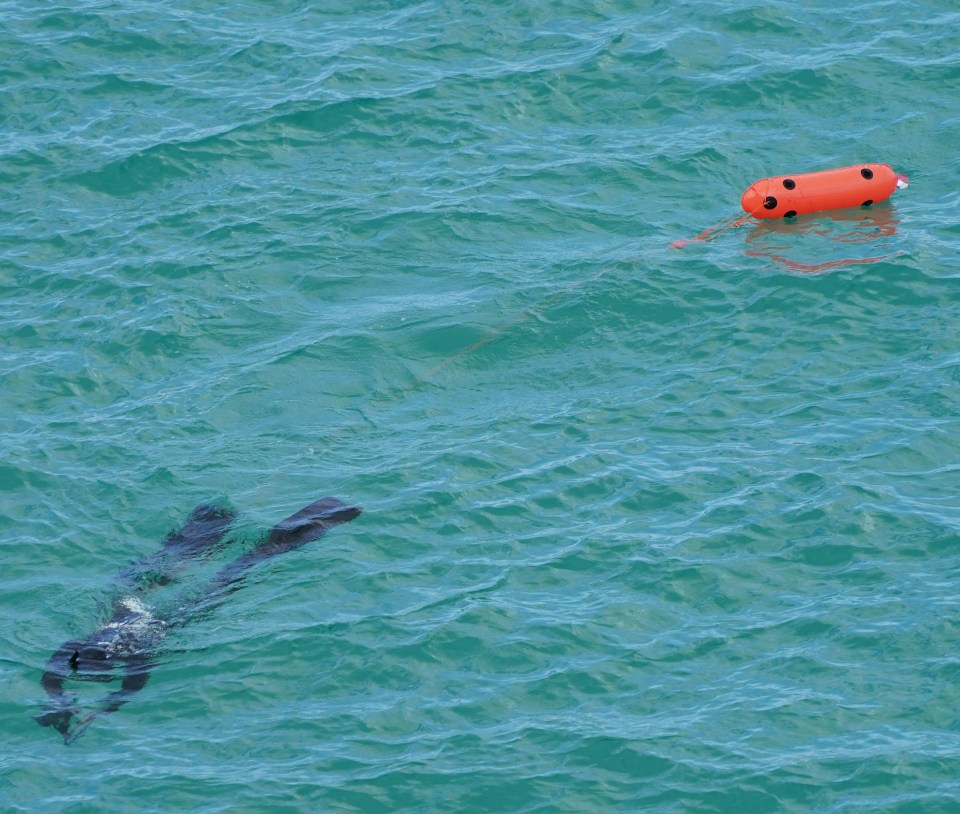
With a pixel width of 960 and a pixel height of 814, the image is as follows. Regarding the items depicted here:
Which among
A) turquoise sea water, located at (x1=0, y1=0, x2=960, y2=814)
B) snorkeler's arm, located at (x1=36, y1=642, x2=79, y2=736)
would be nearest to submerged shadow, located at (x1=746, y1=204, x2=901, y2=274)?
turquoise sea water, located at (x1=0, y1=0, x2=960, y2=814)

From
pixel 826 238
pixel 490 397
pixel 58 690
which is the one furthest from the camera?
pixel 826 238

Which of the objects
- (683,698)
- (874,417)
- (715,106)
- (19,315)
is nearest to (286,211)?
(19,315)

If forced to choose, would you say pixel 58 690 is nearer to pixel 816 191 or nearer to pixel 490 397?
pixel 490 397

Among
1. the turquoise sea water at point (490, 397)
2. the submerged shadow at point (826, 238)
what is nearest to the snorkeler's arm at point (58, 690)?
the turquoise sea water at point (490, 397)

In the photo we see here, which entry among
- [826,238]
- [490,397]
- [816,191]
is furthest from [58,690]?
[816,191]

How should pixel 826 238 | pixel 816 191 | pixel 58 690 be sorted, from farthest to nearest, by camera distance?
pixel 816 191 < pixel 826 238 < pixel 58 690
